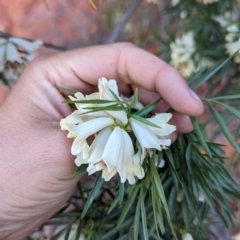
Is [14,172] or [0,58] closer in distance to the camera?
[14,172]

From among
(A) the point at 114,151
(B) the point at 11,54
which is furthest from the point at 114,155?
(B) the point at 11,54

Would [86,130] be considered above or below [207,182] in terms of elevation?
above

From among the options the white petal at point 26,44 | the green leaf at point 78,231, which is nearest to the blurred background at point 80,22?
the white petal at point 26,44

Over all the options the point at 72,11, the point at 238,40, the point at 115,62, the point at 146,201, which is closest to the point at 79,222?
Result: the point at 146,201

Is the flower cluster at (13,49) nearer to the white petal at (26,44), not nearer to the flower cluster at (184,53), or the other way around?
the white petal at (26,44)

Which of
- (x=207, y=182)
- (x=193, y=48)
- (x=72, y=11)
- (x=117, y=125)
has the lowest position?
(x=207, y=182)

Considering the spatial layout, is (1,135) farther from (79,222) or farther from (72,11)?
(72,11)
